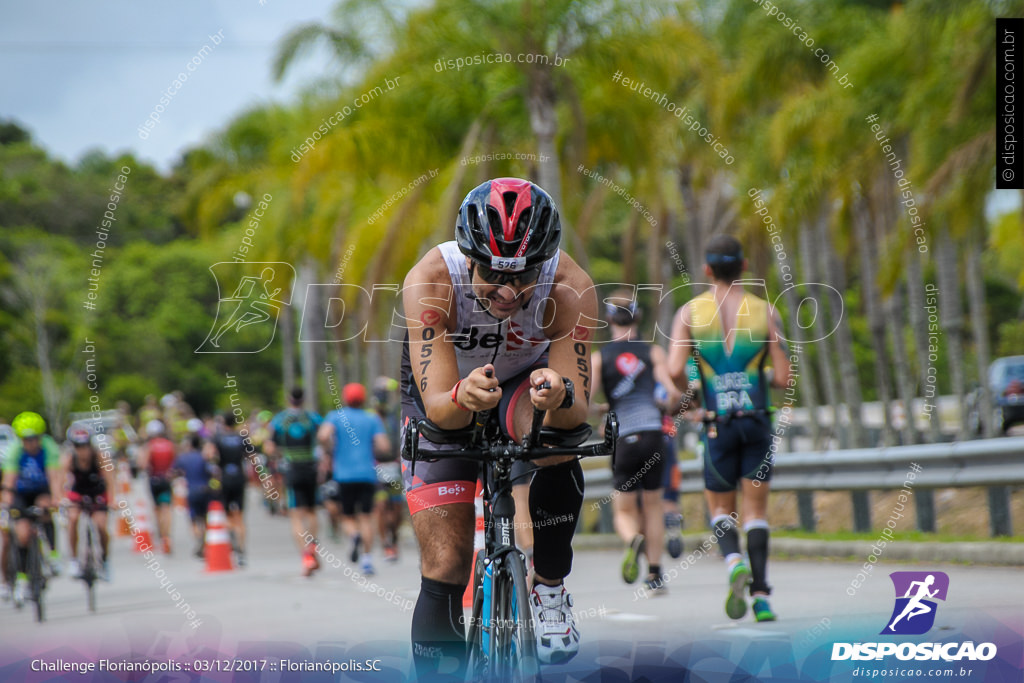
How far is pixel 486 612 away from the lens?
154 inches

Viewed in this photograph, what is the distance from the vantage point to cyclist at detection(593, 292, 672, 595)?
29.9 feet

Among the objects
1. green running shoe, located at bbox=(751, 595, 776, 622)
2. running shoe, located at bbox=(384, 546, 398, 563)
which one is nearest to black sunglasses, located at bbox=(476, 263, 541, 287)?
green running shoe, located at bbox=(751, 595, 776, 622)

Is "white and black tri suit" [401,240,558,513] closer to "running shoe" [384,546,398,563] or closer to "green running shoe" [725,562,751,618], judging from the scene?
"green running shoe" [725,562,751,618]

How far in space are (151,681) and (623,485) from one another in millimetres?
4328

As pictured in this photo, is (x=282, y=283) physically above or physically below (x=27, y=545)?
above

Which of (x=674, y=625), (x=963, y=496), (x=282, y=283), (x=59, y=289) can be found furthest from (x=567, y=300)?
(x=59, y=289)

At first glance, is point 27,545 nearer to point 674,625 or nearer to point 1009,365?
point 674,625

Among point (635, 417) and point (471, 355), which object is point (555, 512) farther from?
point (635, 417)

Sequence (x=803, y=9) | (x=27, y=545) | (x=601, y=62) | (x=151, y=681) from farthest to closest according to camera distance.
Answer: (x=803, y=9), (x=601, y=62), (x=27, y=545), (x=151, y=681)

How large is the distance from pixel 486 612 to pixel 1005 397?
20307 millimetres

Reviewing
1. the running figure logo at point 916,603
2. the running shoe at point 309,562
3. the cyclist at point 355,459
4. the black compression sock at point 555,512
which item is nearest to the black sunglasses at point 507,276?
the black compression sock at point 555,512

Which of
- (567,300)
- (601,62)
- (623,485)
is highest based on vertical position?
(601,62)

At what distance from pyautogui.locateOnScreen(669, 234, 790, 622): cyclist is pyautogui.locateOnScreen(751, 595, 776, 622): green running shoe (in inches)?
3.9

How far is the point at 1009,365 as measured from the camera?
23984 mm
